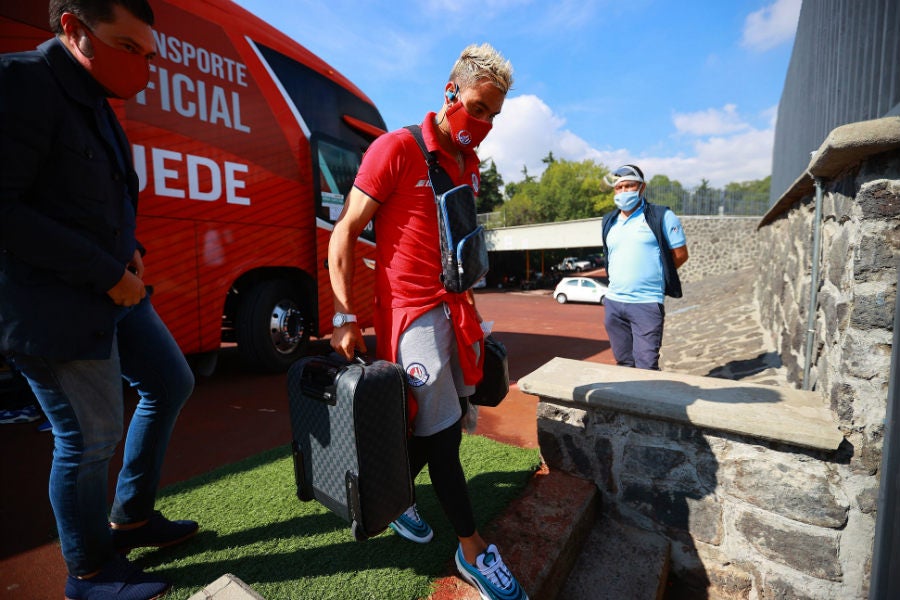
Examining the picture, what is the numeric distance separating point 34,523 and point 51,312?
5.11 ft

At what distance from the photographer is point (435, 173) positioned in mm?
1551

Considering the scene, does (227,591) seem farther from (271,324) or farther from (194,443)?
(271,324)

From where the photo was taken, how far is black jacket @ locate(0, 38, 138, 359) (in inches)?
46.4

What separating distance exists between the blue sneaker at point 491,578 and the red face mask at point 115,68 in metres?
1.99

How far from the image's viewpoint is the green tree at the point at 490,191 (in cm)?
4380

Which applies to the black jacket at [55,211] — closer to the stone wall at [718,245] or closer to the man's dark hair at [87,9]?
the man's dark hair at [87,9]

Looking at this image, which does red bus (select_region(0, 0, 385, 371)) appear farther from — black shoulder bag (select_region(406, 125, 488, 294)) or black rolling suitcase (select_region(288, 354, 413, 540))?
black shoulder bag (select_region(406, 125, 488, 294))

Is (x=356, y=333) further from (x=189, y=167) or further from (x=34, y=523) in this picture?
(x=189, y=167)

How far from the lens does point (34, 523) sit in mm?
2109

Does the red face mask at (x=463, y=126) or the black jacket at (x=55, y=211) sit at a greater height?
the red face mask at (x=463, y=126)

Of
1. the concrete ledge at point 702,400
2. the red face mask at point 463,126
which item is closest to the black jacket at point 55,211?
the red face mask at point 463,126

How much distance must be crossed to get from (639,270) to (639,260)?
7 centimetres

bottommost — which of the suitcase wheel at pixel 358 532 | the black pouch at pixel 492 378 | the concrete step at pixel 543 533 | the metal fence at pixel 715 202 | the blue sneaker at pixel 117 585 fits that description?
the concrete step at pixel 543 533

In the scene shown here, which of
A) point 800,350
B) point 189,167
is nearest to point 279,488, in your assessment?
point 189,167
